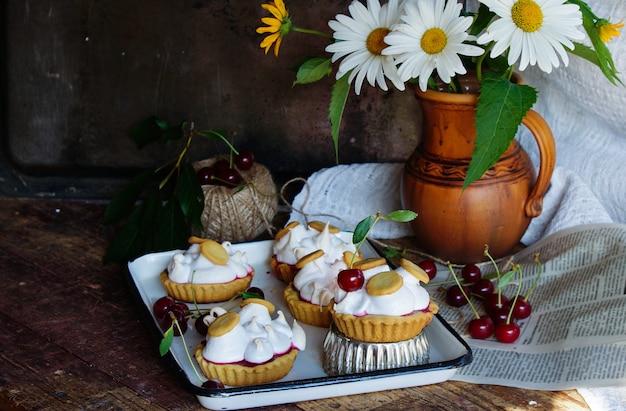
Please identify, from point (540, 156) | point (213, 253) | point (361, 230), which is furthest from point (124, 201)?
point (540, 156)

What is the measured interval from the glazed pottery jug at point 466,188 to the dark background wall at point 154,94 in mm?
311

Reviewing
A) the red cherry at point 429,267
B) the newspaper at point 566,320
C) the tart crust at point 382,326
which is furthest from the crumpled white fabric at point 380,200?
the tart crust at point 382,326

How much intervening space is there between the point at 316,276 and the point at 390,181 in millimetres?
417

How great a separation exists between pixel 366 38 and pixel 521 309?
40 centimetres

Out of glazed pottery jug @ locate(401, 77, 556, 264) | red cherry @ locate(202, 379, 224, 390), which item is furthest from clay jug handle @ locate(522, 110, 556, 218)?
red cherry @ locate(202, 379, 224, 390)

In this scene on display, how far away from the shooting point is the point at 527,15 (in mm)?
1067

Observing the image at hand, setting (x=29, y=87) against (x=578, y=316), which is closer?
(x=578, y=316)

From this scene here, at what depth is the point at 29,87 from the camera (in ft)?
5.19

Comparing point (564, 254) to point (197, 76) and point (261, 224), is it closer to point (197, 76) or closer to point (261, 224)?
point (261, 224)

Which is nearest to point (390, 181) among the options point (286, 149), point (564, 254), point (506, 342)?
point (286, 149)

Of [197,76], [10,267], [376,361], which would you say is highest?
[197,76]

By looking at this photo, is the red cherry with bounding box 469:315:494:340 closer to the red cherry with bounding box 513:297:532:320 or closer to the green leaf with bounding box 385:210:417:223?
the red cherry with bounding box 513:297:532:320

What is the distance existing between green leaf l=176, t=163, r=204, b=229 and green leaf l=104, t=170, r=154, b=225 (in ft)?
0.41

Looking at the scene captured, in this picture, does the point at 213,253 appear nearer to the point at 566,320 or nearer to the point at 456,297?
the point at 456,297
